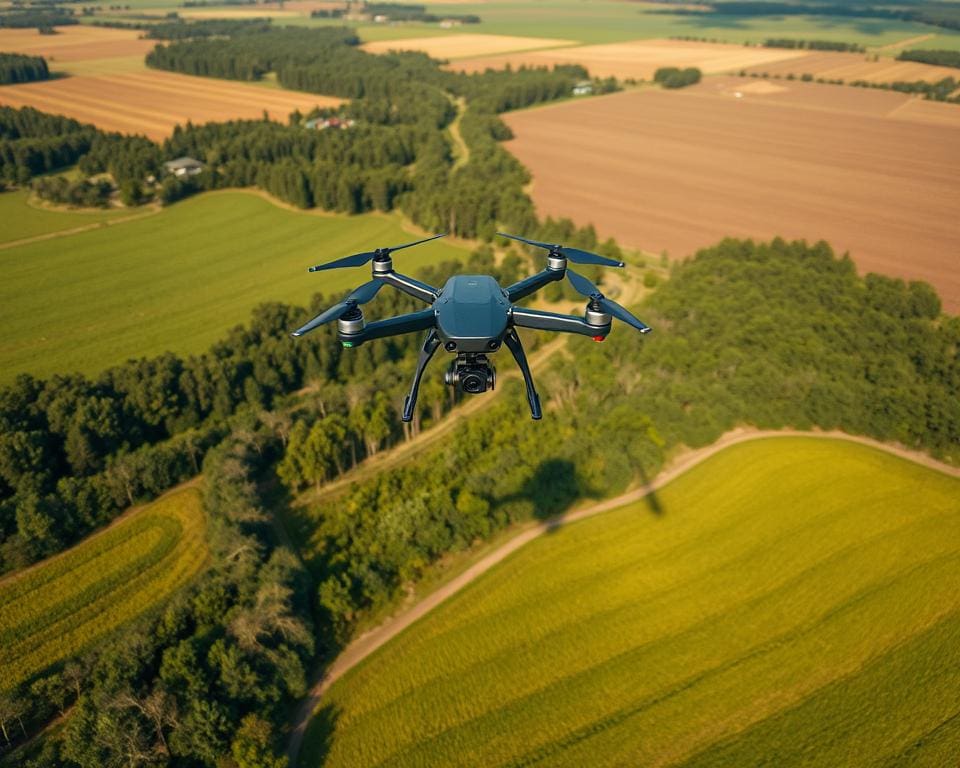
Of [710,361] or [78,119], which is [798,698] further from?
[78,119]

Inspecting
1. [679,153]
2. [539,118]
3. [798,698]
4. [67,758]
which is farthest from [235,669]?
[539,118]

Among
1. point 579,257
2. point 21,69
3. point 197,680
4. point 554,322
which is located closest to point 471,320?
point 554,322

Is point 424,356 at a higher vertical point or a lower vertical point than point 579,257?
lower

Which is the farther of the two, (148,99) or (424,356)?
(148,99)

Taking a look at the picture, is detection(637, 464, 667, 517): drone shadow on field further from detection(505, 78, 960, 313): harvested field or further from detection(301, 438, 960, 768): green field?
detection(505, 78, 960, 313): harvested field

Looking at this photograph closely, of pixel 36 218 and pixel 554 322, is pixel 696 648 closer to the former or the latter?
pixel 554 322
